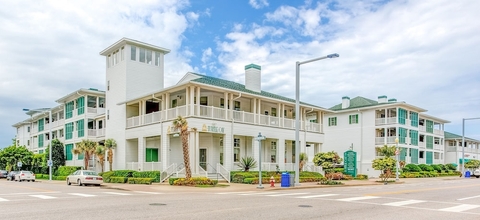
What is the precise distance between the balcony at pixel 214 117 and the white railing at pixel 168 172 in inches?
148

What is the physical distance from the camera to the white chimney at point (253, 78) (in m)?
39.2

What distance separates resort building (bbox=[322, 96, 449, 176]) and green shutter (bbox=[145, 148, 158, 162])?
26.8 metres

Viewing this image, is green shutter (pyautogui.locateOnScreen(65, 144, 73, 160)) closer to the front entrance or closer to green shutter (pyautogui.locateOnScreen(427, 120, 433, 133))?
the front entrance

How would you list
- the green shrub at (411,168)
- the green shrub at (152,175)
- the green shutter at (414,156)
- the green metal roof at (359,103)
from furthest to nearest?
the green shutter at (414,156), the green metal roof at (359,103), the green shrub at (411,168), the green shrub at (152,175)

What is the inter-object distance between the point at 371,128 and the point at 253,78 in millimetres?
23593

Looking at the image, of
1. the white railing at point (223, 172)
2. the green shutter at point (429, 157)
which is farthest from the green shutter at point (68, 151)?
the green shutter at point (429, 157)

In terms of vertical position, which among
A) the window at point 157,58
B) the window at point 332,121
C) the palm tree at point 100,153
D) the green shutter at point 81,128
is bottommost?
the palm tree at point 100,153

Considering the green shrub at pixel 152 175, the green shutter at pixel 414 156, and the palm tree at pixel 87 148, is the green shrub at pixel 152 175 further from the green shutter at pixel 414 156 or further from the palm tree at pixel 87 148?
the green shutter at pixel 414 156

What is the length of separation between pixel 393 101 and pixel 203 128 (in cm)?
3611

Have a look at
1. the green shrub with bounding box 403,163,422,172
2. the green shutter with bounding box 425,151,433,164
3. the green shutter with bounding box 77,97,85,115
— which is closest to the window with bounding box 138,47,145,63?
the green shutter with bounding box 77,97,85,115

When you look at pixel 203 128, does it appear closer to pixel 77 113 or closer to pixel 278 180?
pixel 278 180

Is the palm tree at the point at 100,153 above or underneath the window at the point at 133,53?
Answer: underneath

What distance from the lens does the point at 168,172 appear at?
104ft

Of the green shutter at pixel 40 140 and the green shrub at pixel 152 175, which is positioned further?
the green shutter at pixel 40 140
